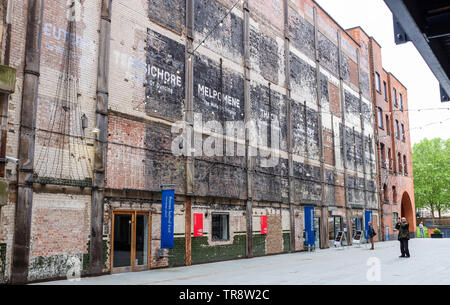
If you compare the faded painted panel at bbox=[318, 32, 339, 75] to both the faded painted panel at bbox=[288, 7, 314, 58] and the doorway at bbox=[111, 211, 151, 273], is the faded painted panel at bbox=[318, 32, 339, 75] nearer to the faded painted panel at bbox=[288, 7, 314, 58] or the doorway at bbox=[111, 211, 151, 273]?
the faded painted panel at bbox=[288, 7, 314, 58]

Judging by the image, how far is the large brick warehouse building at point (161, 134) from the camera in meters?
11.7

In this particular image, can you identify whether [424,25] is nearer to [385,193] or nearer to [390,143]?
[385,193]

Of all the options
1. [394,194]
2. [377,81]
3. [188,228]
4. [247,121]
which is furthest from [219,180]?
[394,194]

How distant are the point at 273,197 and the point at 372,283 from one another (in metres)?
10.8

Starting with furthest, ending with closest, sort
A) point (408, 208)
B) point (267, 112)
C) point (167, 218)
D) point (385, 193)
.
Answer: point (408, 208), point (385, 193), point (267, 112), point (167, 218)

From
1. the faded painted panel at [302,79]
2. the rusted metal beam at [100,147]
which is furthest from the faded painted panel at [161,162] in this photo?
the faded painted panel at [302,79]

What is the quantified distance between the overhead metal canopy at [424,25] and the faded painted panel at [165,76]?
36.6 feet

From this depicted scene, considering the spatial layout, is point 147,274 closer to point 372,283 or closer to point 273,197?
point 372,283

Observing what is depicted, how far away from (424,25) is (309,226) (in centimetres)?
1912

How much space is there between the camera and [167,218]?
14773 mm

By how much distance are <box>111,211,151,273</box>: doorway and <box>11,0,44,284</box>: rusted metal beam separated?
116 inches

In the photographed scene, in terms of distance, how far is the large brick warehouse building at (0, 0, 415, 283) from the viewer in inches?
461

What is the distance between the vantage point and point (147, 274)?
13.4m

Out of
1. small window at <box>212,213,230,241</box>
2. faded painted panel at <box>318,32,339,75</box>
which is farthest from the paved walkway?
faded painted panel at <box>318,32,339,75</box>
